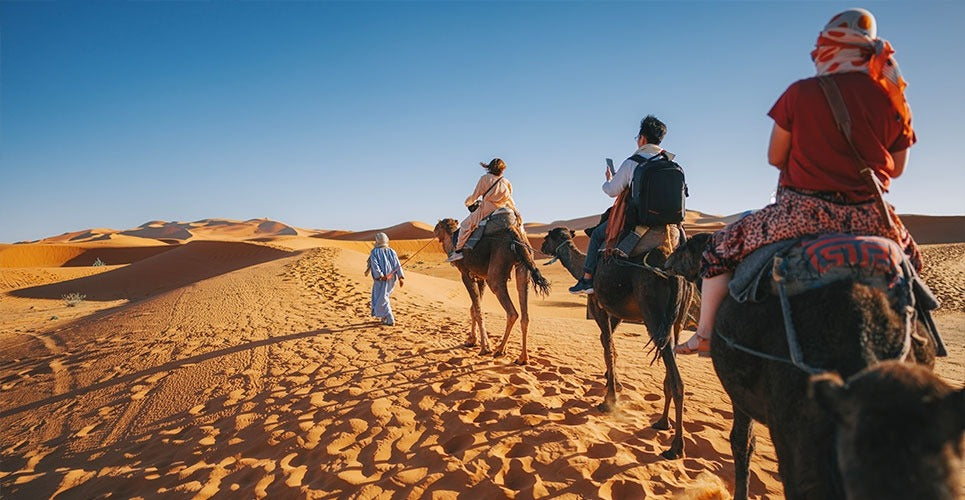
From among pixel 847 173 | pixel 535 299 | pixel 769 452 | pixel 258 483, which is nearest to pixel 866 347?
pixel 847 173

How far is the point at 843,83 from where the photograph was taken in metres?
2.29

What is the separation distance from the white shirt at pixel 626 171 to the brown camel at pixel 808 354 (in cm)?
240

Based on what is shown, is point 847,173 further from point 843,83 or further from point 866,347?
point 866,347

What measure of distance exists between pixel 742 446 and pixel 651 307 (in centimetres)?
165

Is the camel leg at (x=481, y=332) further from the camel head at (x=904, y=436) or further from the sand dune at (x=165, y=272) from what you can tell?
the sand dune at (x=165, y=272)

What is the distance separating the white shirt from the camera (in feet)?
15.4

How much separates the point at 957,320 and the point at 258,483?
16951mm

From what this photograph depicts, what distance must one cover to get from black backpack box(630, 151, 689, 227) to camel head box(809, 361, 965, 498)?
9.85 ft

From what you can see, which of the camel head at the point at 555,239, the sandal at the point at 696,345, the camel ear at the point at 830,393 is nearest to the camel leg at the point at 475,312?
the camel head at the point at 555,239

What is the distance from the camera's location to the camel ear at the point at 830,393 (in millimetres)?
1587

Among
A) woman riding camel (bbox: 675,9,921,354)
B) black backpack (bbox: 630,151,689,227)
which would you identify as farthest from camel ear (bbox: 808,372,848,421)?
black backpack (bbox: 630,151,689,227)

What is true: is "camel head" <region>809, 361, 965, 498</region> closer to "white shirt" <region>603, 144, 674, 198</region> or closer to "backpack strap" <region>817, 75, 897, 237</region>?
"backpack strap" <region>817, 75, 897, 237</region>

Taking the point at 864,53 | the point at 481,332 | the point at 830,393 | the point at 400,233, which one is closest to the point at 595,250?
the point at 481,332

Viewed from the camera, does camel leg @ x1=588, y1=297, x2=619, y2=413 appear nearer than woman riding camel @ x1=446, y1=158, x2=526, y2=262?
Yes
